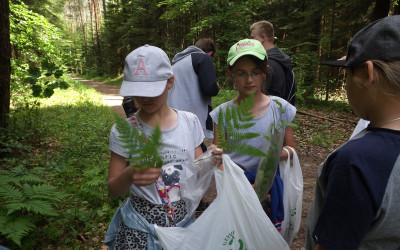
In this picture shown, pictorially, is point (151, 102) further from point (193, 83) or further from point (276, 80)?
point (276, 80)

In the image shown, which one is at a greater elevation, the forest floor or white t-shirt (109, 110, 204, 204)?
white t-shirt (109, 110, 204, 204)

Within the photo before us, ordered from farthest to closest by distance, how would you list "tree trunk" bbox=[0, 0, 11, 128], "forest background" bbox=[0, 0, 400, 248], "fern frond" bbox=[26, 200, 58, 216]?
"tree trunk" bbox=[0, 0, 11, 128] < "forest background" bbox=[0, 0, 400, 248] < "fern frond" bbox=[26, 200, 58, 216]

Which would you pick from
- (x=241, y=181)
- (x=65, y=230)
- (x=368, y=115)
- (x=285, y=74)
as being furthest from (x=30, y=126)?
(x=368, y=115)

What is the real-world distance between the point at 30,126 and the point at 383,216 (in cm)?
690

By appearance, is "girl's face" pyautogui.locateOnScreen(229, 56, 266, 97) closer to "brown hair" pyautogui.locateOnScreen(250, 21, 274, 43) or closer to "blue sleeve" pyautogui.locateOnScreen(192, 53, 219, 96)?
"blue sleeve" pyautogui.locateOnScreen(192, 53, 219, 96)

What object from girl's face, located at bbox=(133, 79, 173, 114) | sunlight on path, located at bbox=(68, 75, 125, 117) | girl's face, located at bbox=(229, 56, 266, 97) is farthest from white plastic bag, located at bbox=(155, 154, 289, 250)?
sunlight on path, located at bbox=(68, 75, 125, 117)

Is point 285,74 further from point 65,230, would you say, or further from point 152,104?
point 65,230

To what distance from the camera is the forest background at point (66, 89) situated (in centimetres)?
279

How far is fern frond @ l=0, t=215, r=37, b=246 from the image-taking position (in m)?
2.25

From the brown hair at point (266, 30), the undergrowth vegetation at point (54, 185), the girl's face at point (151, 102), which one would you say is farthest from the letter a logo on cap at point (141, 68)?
the brown hair at point (266, 30)

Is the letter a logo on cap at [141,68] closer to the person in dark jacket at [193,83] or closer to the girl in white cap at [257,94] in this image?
the girl in white cap at [257,94]

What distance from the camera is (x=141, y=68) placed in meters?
1.34

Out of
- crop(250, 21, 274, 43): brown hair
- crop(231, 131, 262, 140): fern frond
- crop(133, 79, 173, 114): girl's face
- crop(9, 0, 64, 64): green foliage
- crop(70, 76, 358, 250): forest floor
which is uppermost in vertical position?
crop(9, 0, 64, 64): green foliage

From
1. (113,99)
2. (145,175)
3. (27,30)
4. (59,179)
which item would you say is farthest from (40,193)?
(113,99)
